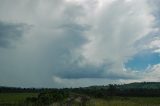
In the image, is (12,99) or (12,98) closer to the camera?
(12,99)

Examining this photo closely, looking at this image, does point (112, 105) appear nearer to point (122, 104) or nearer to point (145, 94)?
point (122, 104)

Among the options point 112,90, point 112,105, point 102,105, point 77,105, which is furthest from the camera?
point 112,90

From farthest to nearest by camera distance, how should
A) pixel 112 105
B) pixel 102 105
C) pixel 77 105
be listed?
1. pixel 112 105
2. pixel 102 105
3. pixel 77 105

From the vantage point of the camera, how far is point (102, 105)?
6925 centimetres

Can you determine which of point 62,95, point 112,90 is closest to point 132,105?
point 62,95

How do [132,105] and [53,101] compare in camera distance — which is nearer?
[53,101]

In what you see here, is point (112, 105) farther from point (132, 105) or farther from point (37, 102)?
point (37, 102)

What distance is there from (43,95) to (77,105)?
981 cm

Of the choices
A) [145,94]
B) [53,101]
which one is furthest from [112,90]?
[53,101]

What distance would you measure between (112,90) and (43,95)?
72.6m

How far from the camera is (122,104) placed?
249ft

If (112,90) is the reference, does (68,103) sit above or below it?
below

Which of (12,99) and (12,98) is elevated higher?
(12,98)

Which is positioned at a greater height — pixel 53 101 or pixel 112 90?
pixel 112 90
